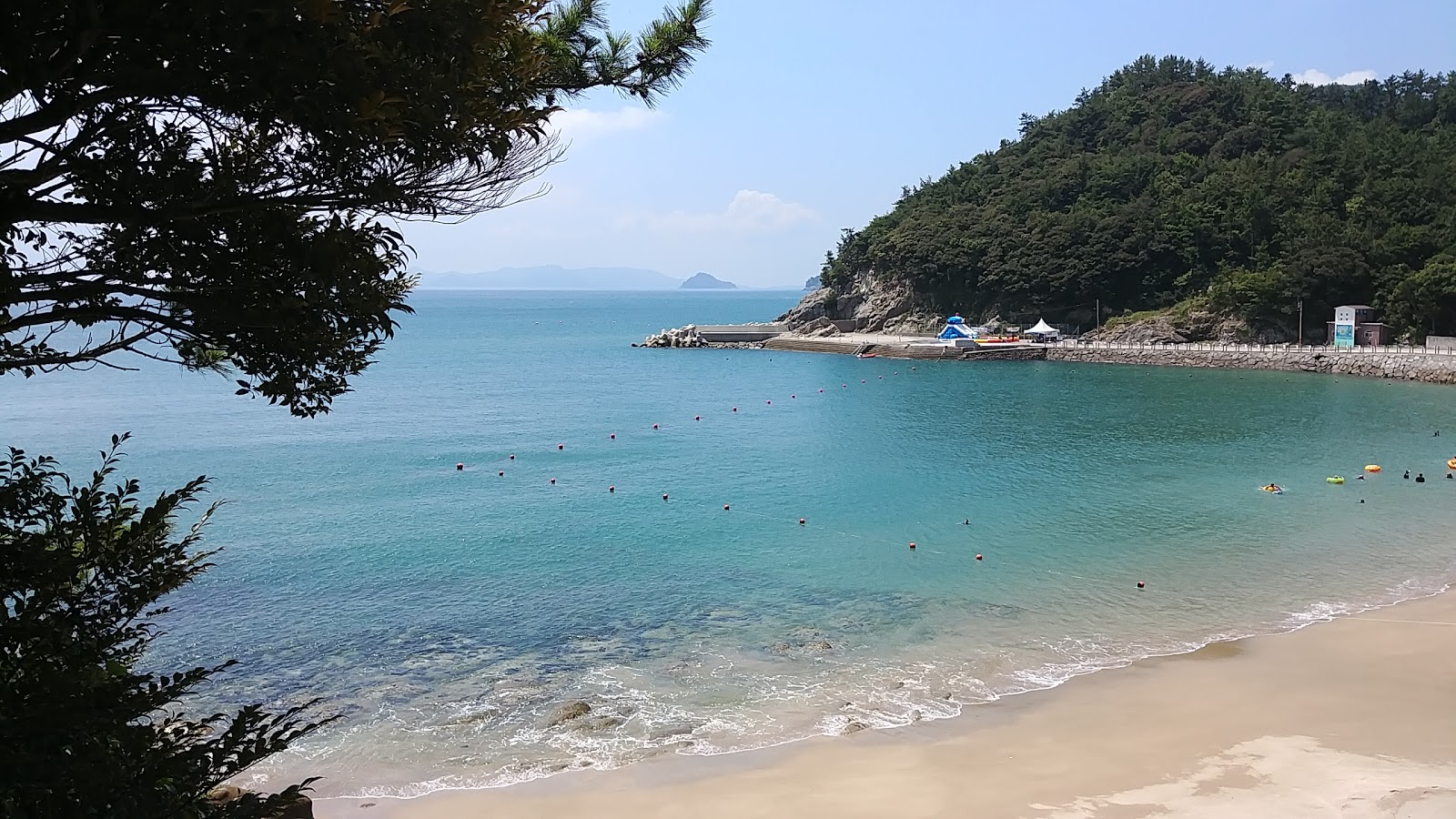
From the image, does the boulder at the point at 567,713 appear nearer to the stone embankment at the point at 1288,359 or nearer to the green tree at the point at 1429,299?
the stone embankment at the point at 1288,359

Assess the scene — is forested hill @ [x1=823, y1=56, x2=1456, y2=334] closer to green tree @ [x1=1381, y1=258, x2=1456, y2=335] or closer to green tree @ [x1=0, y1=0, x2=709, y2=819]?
green tree @ [x1=1381, y1=258, x2=1456, y2=335]

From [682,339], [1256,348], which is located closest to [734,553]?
[1256,348]

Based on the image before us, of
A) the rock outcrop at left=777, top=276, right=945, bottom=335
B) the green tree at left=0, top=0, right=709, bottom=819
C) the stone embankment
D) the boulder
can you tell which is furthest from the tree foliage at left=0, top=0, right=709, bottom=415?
the rock outcrop at left=777, top=276, right=945, bottom=335

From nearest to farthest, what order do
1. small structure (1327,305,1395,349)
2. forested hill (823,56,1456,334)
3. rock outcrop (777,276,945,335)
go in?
small structure (1327,305,1395,349) → forested hill (823,56,1456,334) → rock outcrop (777,276,945,335)

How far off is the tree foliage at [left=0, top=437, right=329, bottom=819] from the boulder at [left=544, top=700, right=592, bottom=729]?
28.2 feet

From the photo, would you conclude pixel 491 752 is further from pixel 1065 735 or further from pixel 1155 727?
pixel 1155 727

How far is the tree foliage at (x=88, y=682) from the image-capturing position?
3.91 m

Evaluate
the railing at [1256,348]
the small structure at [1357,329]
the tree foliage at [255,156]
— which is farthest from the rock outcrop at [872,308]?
the tree foliage at [255,156]

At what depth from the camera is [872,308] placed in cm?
8712

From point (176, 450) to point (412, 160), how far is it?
36.8m

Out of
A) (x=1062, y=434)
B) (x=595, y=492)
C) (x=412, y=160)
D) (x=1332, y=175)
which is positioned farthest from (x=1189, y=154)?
(x=412, y=160)

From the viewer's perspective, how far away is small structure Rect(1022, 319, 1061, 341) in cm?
6906

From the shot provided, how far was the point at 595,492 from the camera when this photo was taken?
29.7m

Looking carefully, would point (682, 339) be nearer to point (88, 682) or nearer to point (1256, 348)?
point (1256, 348)
